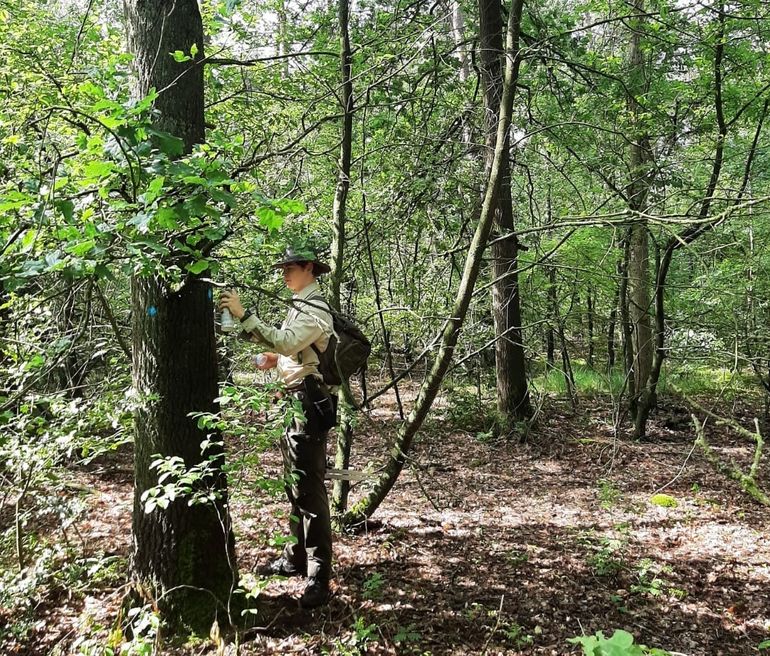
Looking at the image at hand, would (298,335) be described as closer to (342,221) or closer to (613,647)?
(342,221)

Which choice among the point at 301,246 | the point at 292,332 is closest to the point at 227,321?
the point at 292,332

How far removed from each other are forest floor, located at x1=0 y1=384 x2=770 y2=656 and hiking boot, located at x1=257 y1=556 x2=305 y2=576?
0.29 ft

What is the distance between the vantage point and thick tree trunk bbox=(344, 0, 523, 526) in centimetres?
399

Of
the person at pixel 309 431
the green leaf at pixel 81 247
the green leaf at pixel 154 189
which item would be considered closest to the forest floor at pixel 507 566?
the person at pixel 309 431

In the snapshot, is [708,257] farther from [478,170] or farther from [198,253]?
[198,253]

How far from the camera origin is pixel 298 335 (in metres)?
3.53

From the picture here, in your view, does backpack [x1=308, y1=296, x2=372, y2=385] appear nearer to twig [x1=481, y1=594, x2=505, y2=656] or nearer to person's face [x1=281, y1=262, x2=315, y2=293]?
person's face [x1=281, y1=262, x2=315, y2=293]

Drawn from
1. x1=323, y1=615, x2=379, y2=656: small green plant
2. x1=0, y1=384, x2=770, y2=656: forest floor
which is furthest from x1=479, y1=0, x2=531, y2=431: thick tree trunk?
x1=323, y1=615, x2=379, y2=656: small green plant

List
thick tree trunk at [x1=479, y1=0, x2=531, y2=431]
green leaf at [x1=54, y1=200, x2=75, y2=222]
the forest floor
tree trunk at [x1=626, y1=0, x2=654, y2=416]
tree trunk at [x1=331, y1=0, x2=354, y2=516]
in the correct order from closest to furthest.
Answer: green leaf at [x1=54, y1=200, x2=75, y2=222], the forest floor, tree trunk at [x1=331, y1=0, x2=354, y2=516], tree trunk at [x1=626, y1=0, x2=654, y2=416], thick tree trunk at [x1=479, y1=0, x2=531, y2=431]

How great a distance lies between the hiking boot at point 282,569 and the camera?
158 inches

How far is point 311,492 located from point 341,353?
95 cm

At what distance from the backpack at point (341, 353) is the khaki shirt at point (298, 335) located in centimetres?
5

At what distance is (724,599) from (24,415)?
191 inches

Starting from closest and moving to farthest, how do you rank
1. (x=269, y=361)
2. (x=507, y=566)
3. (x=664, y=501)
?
(x=269, y=361) → (x=507, y=566) → (x=664, y=501)
